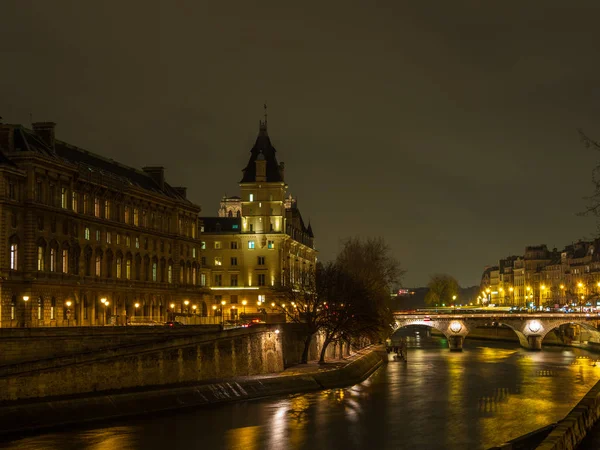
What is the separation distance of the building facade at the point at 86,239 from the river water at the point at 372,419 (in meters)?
20.0

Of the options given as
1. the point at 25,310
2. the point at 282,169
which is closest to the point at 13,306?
the point at 25,310

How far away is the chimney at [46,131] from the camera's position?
3067 inches

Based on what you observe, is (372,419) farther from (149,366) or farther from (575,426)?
(575,426)

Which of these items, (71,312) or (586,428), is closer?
(586,428)

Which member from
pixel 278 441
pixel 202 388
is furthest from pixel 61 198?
pixel 278 441

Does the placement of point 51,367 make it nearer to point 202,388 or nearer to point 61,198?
point 202,388

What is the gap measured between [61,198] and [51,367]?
90.4 ft

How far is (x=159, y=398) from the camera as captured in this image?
180 feet

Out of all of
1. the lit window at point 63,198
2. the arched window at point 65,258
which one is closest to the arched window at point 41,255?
the arched window at point 65,258

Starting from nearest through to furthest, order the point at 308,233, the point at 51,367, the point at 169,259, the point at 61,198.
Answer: the point at 51,367, the point at 61,198, the point at 169,259, the point at 308,233

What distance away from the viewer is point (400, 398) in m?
66.6

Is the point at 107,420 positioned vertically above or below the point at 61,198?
below

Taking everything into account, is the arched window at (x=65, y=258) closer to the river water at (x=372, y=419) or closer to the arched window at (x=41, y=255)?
the arched window at (x=41, y=255)

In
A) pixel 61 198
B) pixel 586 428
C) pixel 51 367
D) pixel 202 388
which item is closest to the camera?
pixel 586 428
